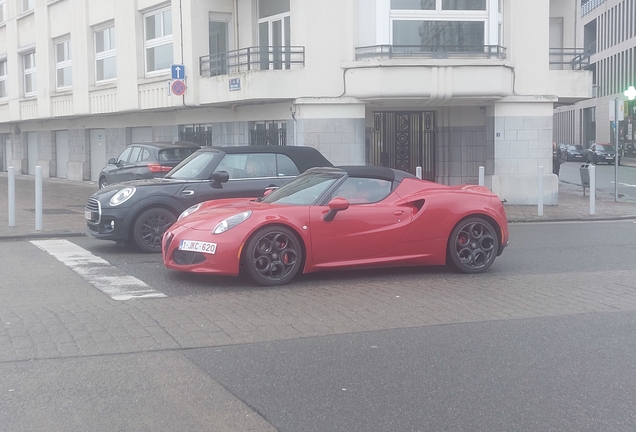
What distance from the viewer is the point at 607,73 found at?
235 feet

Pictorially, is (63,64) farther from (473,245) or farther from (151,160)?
(473,245)

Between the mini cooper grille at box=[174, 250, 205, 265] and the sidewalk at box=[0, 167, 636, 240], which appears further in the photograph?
the sidewalk at box=[0, 167, 636, 240]

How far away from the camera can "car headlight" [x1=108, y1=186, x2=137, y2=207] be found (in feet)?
36.3

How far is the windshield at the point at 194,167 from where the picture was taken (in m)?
11.8

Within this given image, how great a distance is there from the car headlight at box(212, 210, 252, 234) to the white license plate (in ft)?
0.53

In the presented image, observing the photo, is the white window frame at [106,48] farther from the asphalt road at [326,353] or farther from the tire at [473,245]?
A: the tire at [473,245]

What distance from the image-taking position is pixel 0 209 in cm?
1783

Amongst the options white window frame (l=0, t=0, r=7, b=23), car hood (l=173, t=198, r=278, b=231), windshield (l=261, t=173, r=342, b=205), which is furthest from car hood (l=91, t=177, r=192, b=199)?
white window frame (l=0, t=0, r=7, b=23)

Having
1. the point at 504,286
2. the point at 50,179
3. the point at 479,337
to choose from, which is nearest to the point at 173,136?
the point at 50,179

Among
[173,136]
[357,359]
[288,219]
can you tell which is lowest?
[357,359]

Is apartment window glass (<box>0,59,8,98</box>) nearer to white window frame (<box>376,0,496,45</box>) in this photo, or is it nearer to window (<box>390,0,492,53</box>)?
white window frame (<box>376,0,496,45</box>)

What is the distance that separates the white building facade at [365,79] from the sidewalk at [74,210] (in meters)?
1.38

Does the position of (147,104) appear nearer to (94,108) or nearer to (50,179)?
(94,108)

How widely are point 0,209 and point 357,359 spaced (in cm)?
1412
